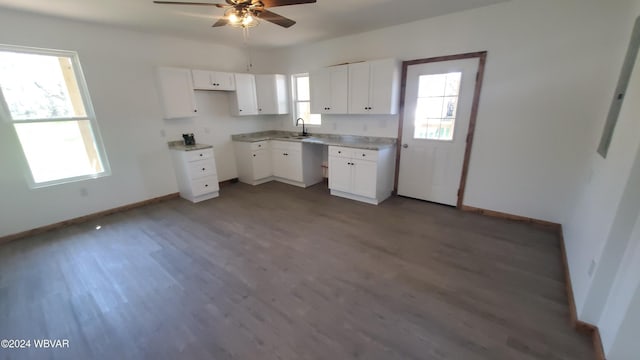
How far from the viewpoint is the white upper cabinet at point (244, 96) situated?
4828 mm

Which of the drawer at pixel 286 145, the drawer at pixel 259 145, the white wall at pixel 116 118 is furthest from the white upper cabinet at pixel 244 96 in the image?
the drawer at pixel 286 145

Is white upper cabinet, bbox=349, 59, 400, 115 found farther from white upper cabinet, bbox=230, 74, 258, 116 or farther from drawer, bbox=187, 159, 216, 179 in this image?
drawer, bbox=187, 159, 216, 179

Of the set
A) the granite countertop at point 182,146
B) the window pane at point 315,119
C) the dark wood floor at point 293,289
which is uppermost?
the window pane at point 315,119

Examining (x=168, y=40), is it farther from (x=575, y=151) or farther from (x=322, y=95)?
(x=575, y=151)

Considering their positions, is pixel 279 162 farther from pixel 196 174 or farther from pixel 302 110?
pixel 196 174

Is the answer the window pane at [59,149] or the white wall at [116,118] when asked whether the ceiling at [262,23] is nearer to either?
the white wall at [116,118]

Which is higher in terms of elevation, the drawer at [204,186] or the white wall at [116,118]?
the white wall at [116,118]

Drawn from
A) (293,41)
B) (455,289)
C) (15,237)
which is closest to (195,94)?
(293,41)

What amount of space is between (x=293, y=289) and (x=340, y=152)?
249cm

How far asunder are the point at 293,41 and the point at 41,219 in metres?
4.60

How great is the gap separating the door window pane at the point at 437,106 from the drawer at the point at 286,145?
2102 millimetres

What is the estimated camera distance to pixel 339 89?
4.23 meters

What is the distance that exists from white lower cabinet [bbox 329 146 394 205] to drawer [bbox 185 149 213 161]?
2.10 metres

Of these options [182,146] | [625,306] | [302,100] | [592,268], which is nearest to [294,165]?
[302,100]
